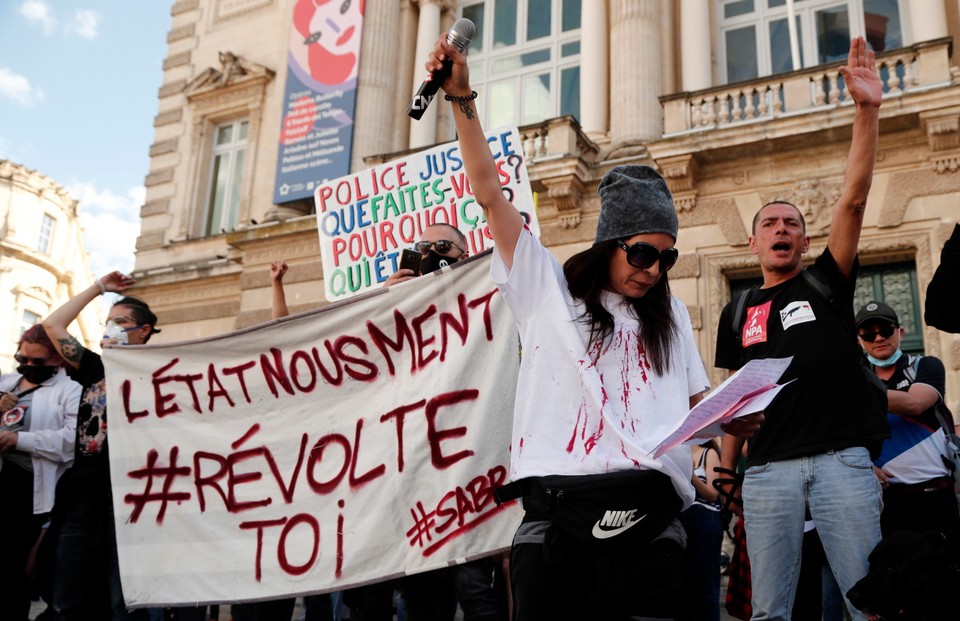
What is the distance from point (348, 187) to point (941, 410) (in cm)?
453

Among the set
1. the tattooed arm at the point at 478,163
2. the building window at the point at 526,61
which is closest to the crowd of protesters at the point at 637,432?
the tattooed arm at the point at 478,163

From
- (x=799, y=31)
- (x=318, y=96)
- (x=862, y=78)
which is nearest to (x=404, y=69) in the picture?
(x=318, y=96)

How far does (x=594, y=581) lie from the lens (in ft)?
6.57

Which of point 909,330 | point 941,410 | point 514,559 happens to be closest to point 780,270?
point 941,410

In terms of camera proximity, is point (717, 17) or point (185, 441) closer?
point (185, 441)

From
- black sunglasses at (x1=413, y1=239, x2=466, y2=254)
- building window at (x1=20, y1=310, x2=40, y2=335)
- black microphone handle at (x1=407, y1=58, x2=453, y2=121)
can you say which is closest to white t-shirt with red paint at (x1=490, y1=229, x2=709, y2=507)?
black microphone handle at (x1=407, y1=58, x2=453, y2=121)

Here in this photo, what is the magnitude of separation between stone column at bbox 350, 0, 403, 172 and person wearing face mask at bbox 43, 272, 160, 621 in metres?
8.42

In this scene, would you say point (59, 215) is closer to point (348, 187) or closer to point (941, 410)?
point (348, 187)

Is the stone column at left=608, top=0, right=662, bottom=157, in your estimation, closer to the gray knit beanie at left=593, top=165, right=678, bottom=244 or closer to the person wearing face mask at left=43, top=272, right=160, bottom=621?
the person wearing face mask at left=43, top=272, right=160, bottom=621

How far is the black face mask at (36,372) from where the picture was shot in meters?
4.66

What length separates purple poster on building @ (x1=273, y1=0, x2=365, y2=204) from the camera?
13148 millimetres

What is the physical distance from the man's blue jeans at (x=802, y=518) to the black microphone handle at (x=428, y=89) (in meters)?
1.85

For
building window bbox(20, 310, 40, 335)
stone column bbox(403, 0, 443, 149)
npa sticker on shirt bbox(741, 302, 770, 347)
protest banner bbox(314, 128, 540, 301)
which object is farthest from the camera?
building window bbox(20, 310, 40, 335)

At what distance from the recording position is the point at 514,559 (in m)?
2.09
